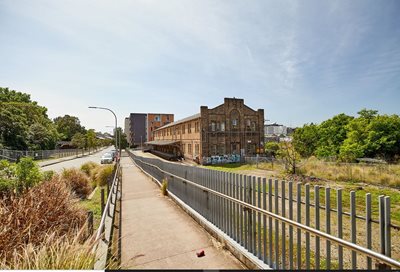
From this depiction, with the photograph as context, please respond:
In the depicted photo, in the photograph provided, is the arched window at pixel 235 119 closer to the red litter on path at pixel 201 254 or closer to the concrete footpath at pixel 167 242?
the concrete footpath at pixel 167 242

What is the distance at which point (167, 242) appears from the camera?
5.21 m

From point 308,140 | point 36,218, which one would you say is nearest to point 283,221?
point 36,218

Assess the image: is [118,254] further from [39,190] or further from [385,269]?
[385,269]

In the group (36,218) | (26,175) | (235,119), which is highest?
(235,119)

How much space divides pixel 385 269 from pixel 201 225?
4582 mm

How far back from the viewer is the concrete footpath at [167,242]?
4250 millimetres

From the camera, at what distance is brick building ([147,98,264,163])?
117ft

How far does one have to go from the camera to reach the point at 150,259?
444 cm

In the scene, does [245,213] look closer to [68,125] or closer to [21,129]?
[21,129]

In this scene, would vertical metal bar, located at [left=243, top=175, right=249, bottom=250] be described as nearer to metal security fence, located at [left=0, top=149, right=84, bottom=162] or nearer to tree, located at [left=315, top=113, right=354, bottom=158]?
metal security fence, located at [left=0, top=149, right=84, bottom=162]

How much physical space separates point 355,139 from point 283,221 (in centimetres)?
3908

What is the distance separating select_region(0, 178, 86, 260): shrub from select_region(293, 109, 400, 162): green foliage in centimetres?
2883

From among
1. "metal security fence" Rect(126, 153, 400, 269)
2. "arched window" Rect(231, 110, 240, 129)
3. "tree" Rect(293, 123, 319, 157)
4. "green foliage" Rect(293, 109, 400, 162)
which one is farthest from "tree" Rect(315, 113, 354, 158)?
"metal security fence" Rect(126, 153, 400, 269)

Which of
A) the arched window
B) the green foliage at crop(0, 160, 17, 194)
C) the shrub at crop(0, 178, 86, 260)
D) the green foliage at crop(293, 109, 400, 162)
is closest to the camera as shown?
the shrub at crop(0, 178, 86, 260)
